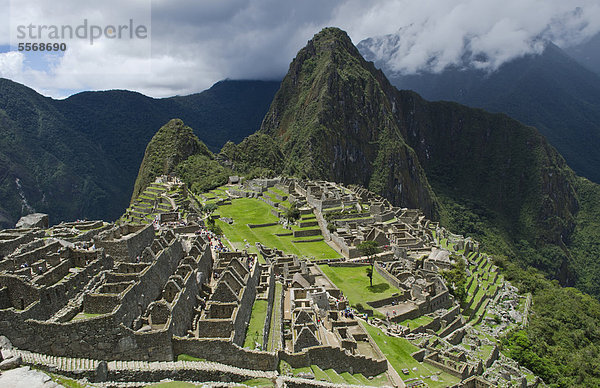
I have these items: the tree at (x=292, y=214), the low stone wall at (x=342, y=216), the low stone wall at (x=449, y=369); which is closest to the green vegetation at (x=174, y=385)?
the low stone wall at (x=449, y=369)

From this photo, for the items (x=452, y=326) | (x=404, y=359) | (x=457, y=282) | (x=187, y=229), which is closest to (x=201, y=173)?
(x=187, y=229)

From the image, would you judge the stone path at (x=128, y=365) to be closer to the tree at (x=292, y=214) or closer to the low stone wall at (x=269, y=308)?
the low stone wall at (x=269, y=308)

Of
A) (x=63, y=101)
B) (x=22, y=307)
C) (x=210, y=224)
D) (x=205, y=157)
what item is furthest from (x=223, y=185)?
(x=63, y=101)

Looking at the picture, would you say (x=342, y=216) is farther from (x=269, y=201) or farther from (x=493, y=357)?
(x=493, y=357)

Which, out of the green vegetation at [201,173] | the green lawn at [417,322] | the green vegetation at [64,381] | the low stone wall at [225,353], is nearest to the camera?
the green vegetation at [64,381]

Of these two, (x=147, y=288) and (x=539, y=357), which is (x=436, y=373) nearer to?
(x=539, y=357)
